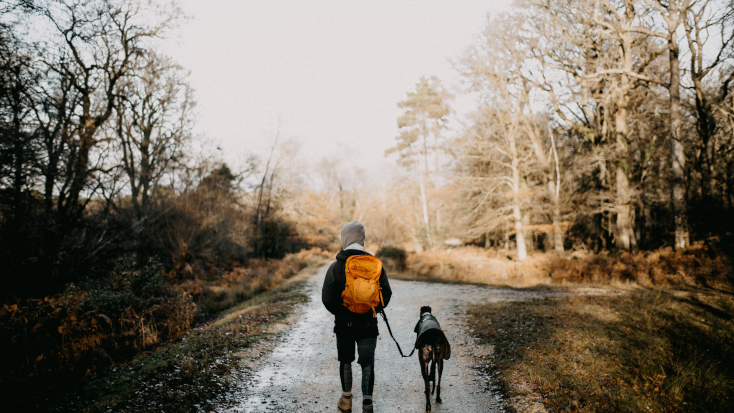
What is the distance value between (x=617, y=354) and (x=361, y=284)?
410 cm

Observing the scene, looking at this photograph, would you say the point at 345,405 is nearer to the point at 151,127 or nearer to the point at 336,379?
the point at 336,379

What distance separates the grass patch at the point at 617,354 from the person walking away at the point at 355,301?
1.87 m

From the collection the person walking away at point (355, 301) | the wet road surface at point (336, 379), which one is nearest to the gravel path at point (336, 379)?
the wet road surface at point (336, 379)

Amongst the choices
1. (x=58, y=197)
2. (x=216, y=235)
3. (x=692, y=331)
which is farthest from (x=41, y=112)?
(x=692, y=331)

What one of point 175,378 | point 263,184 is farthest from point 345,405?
point 263,184

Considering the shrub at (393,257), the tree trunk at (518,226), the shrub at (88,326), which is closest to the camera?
the shrub at (88,326)

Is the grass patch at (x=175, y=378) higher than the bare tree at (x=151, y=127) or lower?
lower

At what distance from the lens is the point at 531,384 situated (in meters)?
4.30

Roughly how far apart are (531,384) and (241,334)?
17.0ft

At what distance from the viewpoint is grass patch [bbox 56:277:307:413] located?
3891 mm

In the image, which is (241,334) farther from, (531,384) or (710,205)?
(710,205)

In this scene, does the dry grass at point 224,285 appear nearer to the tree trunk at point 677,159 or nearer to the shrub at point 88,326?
the shrub at point 88,326

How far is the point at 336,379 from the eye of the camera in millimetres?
4879

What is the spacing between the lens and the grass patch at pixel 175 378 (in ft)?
12.8
